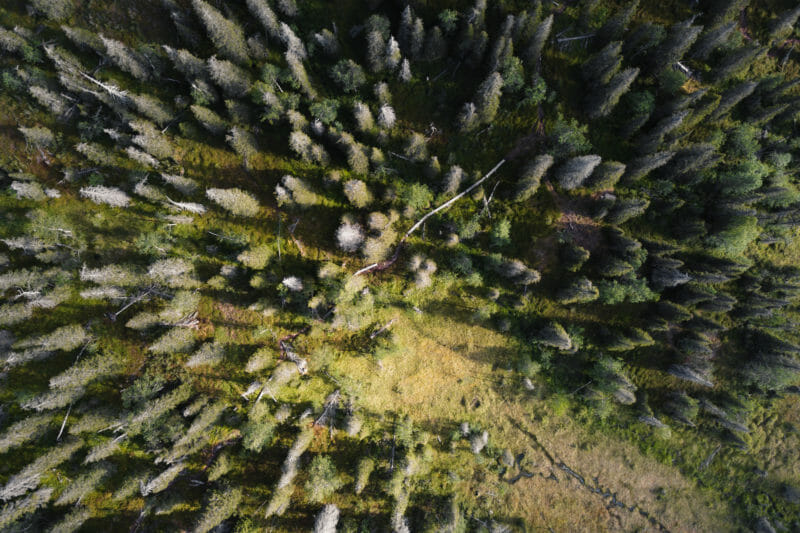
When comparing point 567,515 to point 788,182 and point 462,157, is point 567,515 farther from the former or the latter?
point 788,182

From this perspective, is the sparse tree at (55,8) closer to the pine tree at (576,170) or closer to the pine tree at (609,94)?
the pine tree at (576,170)

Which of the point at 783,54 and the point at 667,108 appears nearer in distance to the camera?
the point at 667,108

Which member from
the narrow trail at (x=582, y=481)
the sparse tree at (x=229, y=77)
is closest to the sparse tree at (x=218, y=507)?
the narrow trail at (x=582, y=481)

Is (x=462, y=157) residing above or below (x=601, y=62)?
below

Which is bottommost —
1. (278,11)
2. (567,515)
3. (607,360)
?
(567,515)

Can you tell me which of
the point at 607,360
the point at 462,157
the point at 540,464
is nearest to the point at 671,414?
the point at 607,360

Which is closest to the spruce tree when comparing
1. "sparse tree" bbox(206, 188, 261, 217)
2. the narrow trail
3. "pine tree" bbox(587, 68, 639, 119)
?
"pine tree" bbox(587, 68, 639, 119)
